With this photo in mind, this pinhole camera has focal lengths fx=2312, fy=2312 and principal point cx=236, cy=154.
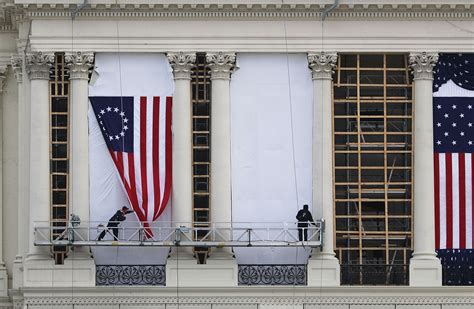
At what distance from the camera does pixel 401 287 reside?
71.2 m

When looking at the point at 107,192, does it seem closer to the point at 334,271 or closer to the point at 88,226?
the point at 88,226

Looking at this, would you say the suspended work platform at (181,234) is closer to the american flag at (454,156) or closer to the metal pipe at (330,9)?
the american flag at (454,156)

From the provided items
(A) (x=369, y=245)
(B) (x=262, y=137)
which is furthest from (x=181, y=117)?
(A) (x=369, y=245)

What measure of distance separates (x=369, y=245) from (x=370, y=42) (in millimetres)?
6308

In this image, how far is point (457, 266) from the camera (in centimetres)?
7181

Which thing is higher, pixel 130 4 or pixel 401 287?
pixel 130 4

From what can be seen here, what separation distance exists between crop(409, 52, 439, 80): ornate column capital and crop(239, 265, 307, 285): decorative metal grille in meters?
6.99

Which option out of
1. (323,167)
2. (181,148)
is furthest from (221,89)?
(323,167)

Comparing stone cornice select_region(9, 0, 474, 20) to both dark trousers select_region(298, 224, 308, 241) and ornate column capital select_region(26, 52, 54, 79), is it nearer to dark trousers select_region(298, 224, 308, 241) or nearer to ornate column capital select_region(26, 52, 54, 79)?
ornate column capital select_region(26, 52, 54, 79)

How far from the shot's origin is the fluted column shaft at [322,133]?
71.4m

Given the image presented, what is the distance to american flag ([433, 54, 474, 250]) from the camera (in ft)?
236

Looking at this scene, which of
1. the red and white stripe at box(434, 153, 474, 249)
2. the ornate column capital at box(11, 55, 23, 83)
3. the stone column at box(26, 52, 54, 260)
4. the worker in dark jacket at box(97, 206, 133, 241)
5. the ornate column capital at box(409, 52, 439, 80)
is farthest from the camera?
the ornate column capital at box(11, 55, 23, 83)

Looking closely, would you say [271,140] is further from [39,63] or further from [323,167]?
[39,63]

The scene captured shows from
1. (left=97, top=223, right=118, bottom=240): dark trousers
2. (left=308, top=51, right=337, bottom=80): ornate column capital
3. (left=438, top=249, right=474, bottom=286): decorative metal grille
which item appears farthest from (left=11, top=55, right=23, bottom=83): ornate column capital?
(left=438, top=249, right=474, bottom=286): decorative metal grille
